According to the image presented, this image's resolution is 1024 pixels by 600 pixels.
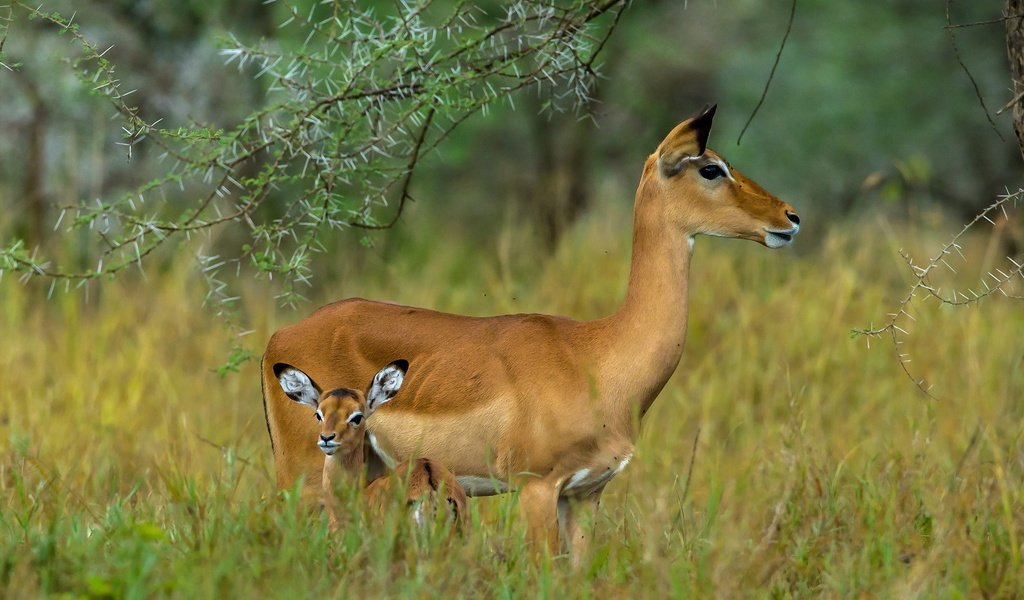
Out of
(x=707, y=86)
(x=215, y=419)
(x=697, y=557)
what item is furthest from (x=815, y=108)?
(x=697, y=557)

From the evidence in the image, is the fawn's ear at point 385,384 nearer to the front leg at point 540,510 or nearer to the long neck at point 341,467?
the long neck at point 341,467

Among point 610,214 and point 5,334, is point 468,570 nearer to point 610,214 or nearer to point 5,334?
point 5,334

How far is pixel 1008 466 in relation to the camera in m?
5.68

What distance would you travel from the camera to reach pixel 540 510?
482cm

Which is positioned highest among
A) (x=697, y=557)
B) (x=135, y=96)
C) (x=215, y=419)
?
(x=135, y=96)

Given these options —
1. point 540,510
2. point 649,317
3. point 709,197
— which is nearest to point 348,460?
point 540,510

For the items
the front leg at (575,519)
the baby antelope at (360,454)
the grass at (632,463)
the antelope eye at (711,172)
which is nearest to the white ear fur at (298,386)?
the baby antelope at (360,454)

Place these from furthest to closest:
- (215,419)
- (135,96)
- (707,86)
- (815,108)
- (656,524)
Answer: (815,108) < (707,86) < (135,96) < (215,419) < (656,524)

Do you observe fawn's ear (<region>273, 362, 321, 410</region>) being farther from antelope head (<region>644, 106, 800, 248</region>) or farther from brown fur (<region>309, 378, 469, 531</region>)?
antelope head (<region>644, 106, 800, 248</region>)

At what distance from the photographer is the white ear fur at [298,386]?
5008 millimetres

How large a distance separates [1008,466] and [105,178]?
31.1ft

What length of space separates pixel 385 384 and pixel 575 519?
0.89 m

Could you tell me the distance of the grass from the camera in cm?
418

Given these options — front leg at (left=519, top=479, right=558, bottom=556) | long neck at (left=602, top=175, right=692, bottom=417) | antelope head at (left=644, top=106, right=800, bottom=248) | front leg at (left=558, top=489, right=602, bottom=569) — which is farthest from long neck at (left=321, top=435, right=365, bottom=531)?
antelope head at (left=644, top=106, right=800, bottom=248)
